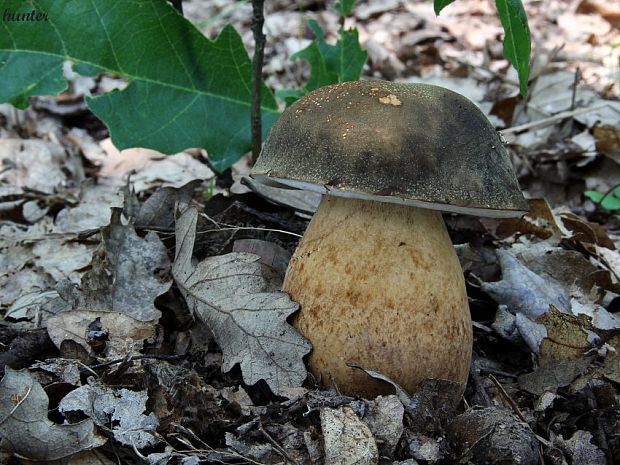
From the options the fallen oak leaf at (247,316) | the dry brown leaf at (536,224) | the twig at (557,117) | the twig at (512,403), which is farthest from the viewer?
the twig at (557,117)

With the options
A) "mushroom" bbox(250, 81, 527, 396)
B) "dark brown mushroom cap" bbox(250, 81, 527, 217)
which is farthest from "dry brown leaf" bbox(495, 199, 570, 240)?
"dark brown mushroom cap" bbox(250, 81, 527, 217)

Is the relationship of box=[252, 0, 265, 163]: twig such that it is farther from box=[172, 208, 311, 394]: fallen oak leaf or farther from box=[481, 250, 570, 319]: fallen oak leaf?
box=[481, 250, 570, 319]: fallen oak leaf

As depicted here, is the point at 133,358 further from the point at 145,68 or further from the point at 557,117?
the point at 557,117

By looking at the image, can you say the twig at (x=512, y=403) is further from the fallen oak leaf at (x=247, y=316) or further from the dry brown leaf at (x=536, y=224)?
the dry brown leaf at (x=536, y=224)

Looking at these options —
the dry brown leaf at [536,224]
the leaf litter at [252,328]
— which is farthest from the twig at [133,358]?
the dry brown leaf at [536,224]

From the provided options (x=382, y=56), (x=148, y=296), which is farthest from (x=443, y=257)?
(x=382, y=56)
